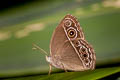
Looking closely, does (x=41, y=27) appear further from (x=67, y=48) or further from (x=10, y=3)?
(x=67, y=48)

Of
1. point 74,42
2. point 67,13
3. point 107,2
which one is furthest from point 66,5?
point 74,42

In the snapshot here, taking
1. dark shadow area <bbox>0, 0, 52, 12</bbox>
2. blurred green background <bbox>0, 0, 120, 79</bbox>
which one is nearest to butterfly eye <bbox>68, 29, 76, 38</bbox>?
blurred green background <bbox>0, 0, 120, 79</bbox>

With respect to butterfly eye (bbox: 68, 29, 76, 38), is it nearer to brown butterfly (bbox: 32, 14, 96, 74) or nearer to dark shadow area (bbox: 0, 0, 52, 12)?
brown butterfly (bbox: 32, 14, 96, 74)

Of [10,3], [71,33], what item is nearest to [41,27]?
[10,3]

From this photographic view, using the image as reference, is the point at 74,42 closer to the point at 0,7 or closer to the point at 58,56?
the point at 58,56

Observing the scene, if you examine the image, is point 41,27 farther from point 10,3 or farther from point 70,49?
point 70,49

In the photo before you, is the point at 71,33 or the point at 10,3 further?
the point at 71,33
